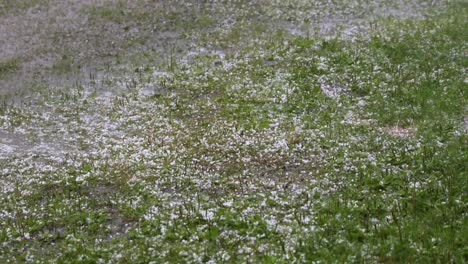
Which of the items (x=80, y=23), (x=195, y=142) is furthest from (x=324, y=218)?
(x=80, y=23)

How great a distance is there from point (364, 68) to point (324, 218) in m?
8.78

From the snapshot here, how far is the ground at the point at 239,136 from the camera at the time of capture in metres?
10.0

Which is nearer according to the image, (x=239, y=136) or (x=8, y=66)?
(x=239, y=136)

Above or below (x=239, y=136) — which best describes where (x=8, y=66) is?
below

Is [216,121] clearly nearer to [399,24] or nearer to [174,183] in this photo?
[174,183]

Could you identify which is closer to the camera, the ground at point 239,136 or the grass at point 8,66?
the ground at point 239,136

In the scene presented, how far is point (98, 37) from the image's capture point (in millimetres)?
22828

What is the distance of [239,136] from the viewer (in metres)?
14.2

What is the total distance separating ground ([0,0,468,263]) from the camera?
10.0m

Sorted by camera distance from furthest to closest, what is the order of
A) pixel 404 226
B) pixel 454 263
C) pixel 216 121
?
pixel 216 121, pixel 404 226, pixel 454 263

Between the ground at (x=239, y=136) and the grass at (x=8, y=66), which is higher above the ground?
the ground at (x=239, y=136)

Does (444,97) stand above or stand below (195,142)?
above

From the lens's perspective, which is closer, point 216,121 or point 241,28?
point 216,121

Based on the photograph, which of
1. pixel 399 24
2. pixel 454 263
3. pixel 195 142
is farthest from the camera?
pixel 399 24
